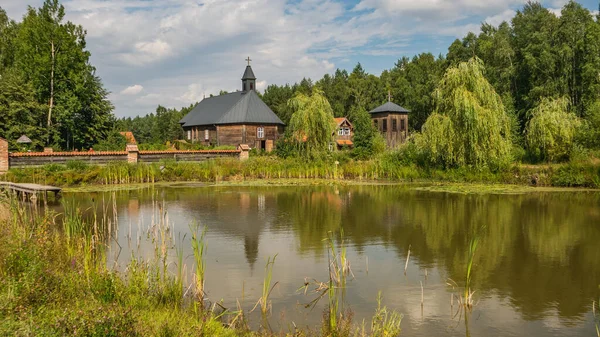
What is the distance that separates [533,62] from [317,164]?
21045 mm

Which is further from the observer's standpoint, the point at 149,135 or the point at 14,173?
the point at 149,135

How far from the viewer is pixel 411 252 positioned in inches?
429

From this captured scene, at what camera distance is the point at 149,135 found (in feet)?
270

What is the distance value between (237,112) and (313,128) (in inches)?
700

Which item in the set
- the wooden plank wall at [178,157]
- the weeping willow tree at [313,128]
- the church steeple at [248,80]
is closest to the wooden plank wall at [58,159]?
the wooden plank wall at [178,157]

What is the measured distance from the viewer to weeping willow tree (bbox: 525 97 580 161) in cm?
2503

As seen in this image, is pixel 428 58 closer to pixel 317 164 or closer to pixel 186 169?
pixel 317 164

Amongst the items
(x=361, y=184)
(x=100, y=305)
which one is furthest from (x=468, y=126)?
(x=100, y=305)

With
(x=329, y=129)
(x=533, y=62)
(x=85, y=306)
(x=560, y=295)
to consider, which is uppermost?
(x=533, y=62)

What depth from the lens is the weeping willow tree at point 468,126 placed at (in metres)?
24.9

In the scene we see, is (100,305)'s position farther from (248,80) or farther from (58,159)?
(248,80)

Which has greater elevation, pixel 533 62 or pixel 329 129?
pixel 533 62

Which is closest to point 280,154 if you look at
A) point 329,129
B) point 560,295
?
point 329,129

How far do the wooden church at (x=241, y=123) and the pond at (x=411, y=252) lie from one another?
2504 cm
